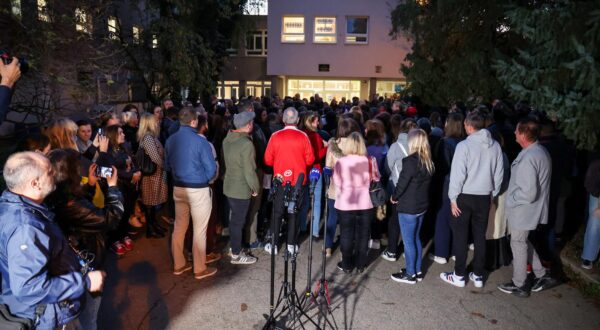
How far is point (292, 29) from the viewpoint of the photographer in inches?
989

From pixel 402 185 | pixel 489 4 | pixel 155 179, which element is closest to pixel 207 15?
pixel 489 4

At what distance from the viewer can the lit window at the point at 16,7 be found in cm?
830

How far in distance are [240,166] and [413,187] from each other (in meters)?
Answer: 2.25

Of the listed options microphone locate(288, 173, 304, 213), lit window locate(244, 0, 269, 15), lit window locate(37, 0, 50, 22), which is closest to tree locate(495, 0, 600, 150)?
microphone locate(288, 173, 304, 213)

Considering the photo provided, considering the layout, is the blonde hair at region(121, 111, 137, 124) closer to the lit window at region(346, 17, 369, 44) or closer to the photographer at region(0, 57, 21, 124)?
the photographer at region(0, 57, 21, 124)

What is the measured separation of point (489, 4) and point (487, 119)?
231 inches

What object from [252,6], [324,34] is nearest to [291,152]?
[252,6]

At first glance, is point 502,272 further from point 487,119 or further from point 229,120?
point 229,120

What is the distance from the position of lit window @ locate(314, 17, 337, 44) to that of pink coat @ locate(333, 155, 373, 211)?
20.4 meters

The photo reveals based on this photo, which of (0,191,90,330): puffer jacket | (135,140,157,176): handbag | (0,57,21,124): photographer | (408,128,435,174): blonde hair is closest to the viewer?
(0,191,90,330): puffer jacket

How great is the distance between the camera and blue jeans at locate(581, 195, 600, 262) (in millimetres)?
5828

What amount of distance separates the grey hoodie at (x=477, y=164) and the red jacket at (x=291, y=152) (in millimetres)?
1953

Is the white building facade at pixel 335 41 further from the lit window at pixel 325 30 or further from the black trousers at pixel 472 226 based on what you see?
the black trousers at pixel 472 226

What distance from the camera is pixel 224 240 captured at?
7.32 meters
